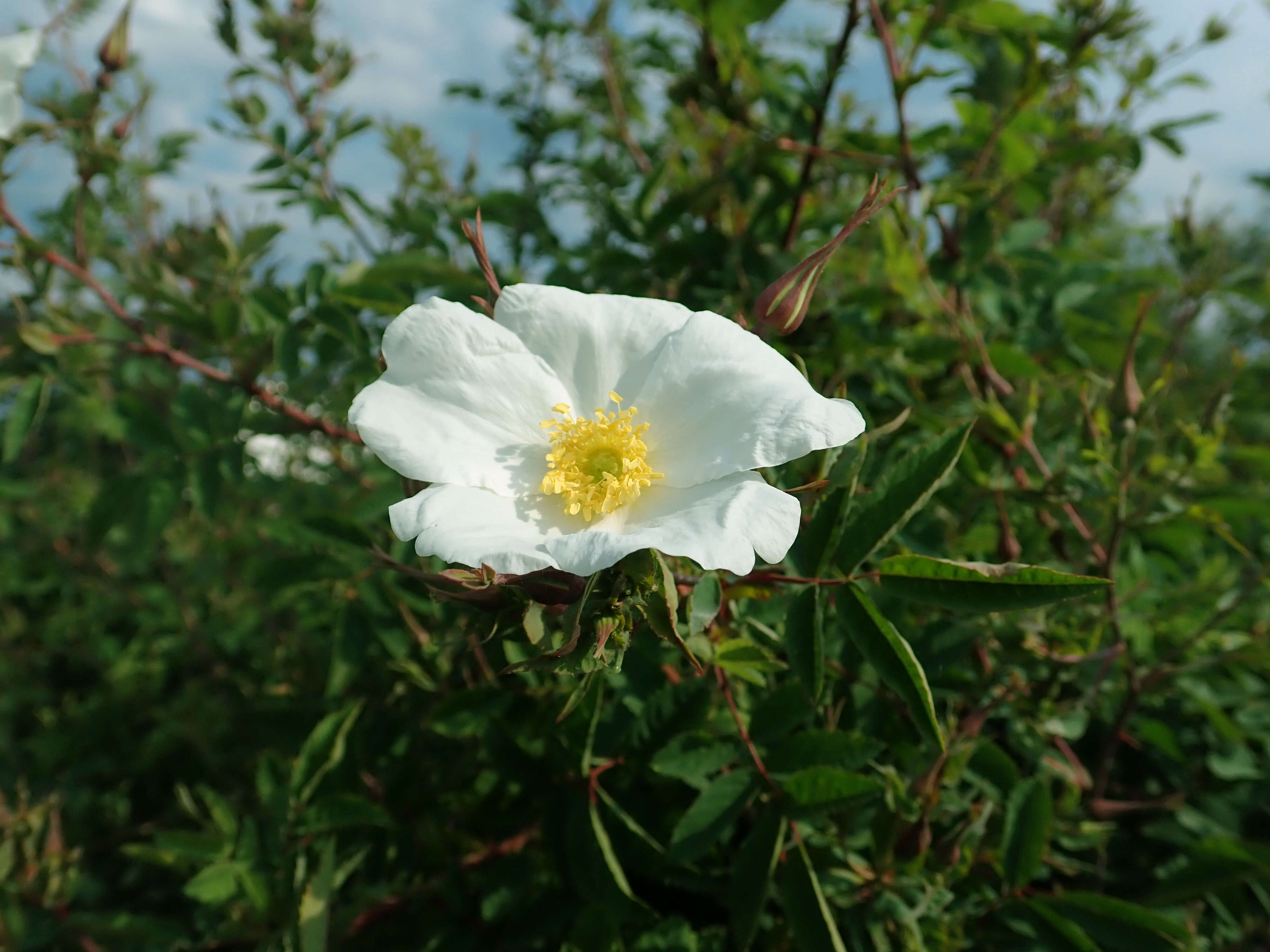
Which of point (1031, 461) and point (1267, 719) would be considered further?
point (1267, 719)

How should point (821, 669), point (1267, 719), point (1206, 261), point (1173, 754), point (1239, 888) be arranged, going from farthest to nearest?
point (1206, 261) → point (1267, 719) → point (1173, 754) → point (1239, 888) → point (821, 669)

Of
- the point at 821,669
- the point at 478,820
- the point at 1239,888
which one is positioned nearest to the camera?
the point at 821,669

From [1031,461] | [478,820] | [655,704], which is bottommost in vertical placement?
[478,820]

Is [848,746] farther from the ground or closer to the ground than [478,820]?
farther from the ground

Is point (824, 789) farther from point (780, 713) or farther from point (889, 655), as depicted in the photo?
point (889, 655)

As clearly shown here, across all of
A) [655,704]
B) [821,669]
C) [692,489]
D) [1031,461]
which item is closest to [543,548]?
[692,489]

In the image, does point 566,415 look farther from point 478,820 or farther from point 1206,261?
point 1206,261

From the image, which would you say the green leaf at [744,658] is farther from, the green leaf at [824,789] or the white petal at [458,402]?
the white petal at [458,402]
